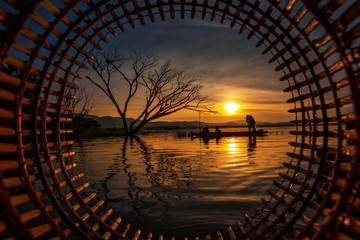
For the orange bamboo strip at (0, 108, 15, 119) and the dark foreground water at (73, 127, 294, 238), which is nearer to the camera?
the orange bamboo strip at (0, 108, 15, 119)

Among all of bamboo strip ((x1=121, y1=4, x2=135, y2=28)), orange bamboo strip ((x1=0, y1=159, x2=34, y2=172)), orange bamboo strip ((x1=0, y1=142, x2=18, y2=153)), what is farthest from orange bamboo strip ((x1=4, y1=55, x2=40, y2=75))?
bamboo strip ((x1=121, y1=4, x2=135, y2=28))

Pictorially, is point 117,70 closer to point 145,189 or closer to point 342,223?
point 145,189

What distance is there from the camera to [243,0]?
2.50 m

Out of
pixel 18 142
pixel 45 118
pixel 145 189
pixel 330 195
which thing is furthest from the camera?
pixel 145 189

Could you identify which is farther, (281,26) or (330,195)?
(281,26)

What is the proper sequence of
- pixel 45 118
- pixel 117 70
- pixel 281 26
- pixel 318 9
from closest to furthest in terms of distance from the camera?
pixel 318 9
pixel 281 26
pixel 45 118
pixel 117 70

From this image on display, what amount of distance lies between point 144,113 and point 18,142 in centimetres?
2940

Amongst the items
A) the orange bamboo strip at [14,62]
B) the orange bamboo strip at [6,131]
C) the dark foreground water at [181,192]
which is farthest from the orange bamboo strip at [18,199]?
the dark foreground water at [181,192]

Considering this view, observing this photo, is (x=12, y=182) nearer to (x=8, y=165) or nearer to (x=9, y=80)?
(x=8, y=165)

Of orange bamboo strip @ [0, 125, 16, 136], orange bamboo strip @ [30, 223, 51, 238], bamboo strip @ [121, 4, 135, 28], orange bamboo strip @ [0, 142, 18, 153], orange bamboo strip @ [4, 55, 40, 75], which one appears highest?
bamboo strip @ [121, 4, 135, 28]

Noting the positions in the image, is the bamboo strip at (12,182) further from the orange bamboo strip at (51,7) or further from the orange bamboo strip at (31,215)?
the orange bamboo strip at (51,7)

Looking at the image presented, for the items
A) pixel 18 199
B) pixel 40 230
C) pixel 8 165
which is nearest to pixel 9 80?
pixel 8 165

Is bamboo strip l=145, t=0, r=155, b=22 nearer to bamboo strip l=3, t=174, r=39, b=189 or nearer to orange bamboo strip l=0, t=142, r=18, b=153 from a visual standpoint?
orange bamboo strip l=0, t=142, r=18, b=153

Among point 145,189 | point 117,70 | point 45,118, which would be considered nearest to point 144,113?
point 117,70
